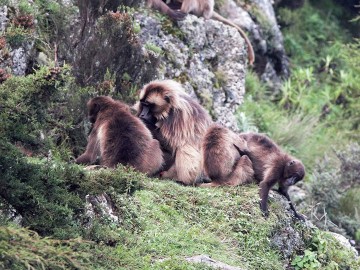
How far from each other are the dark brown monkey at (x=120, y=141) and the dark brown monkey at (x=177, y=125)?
0.30m

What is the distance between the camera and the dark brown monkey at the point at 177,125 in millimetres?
9453

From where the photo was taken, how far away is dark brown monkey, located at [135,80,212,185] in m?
9.45

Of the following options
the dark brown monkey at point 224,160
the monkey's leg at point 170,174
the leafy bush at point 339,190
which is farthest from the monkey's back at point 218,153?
the leafy bush at point 339,190

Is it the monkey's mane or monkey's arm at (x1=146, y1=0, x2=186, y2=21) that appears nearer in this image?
the monkey's mane

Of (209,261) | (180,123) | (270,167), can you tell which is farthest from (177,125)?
(209,261)

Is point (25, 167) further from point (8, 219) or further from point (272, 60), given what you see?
point (272, 60)

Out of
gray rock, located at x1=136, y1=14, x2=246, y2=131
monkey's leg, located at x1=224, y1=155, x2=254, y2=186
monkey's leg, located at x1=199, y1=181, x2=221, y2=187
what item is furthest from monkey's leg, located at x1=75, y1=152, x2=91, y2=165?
gray rock, located at x1=136, y1=14, x2=246, y2=131

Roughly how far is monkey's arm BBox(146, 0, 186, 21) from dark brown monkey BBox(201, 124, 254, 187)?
3861 mm

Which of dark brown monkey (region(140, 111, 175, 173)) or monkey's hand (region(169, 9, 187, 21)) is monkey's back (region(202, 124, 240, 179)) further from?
monkey's hand (region(169, 9, 187, 21))

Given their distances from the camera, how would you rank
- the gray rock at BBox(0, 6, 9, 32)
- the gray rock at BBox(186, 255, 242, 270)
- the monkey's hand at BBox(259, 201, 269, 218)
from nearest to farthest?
the gray rock at BBox(186, 255, 242, 270) < the monkey's hand at BBox(259, 201, 269, 218) < the gray rock at BBox(0, 6, 9, 32)

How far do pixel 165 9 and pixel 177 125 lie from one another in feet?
12.9

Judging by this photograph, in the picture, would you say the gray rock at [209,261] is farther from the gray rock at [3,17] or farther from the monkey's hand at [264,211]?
the gray rock at [3,17]

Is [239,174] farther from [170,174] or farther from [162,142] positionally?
[162,142]

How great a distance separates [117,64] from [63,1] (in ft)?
4.45
